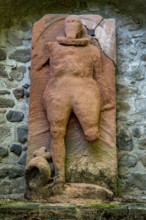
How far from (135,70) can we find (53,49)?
0.71 meters

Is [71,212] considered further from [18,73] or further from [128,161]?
[18,73]

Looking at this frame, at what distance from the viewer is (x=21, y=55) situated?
3447 millimetres

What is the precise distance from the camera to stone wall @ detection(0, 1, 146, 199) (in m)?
3.02

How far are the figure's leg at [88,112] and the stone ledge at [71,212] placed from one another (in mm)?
650

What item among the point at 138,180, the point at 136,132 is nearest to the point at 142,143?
the point at 136,132

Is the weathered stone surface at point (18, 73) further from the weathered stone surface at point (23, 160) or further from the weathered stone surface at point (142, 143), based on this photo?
the weathered stone surface at point (142, 143)

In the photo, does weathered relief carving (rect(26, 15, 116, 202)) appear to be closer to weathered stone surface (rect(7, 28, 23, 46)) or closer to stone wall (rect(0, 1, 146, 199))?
stone wall (rect(0, 1, 146, 199))

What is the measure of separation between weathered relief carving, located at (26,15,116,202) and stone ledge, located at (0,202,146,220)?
0.36 meters

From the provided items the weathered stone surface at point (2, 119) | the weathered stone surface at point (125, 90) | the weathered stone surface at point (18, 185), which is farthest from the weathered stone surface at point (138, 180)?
the weathered stone surface at point (2, 119)

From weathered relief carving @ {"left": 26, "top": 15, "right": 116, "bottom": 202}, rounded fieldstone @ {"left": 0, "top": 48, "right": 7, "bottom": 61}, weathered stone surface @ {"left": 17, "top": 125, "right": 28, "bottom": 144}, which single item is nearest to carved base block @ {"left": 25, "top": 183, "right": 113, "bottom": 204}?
weathered relief carving @ {"left": 26, "top": 15, "right": 116, "bottom": 202}

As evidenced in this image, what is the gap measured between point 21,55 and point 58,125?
Result: 885mm

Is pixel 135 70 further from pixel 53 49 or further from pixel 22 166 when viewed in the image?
pixel 22 166

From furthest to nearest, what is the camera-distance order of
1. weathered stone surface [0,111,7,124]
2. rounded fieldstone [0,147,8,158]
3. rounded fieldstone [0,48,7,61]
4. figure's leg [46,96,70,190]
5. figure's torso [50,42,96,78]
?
1. rounded fieldstone [0,48,7,61]
2. weathered stone surface [0,111,7,124]
3. rounded fieldstone [0,147,8,158]
4. figure's torso [50,42,96,78]
5. figure's leg [46,96,70,190]

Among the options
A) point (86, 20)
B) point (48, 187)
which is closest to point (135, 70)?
point (86, 20)
